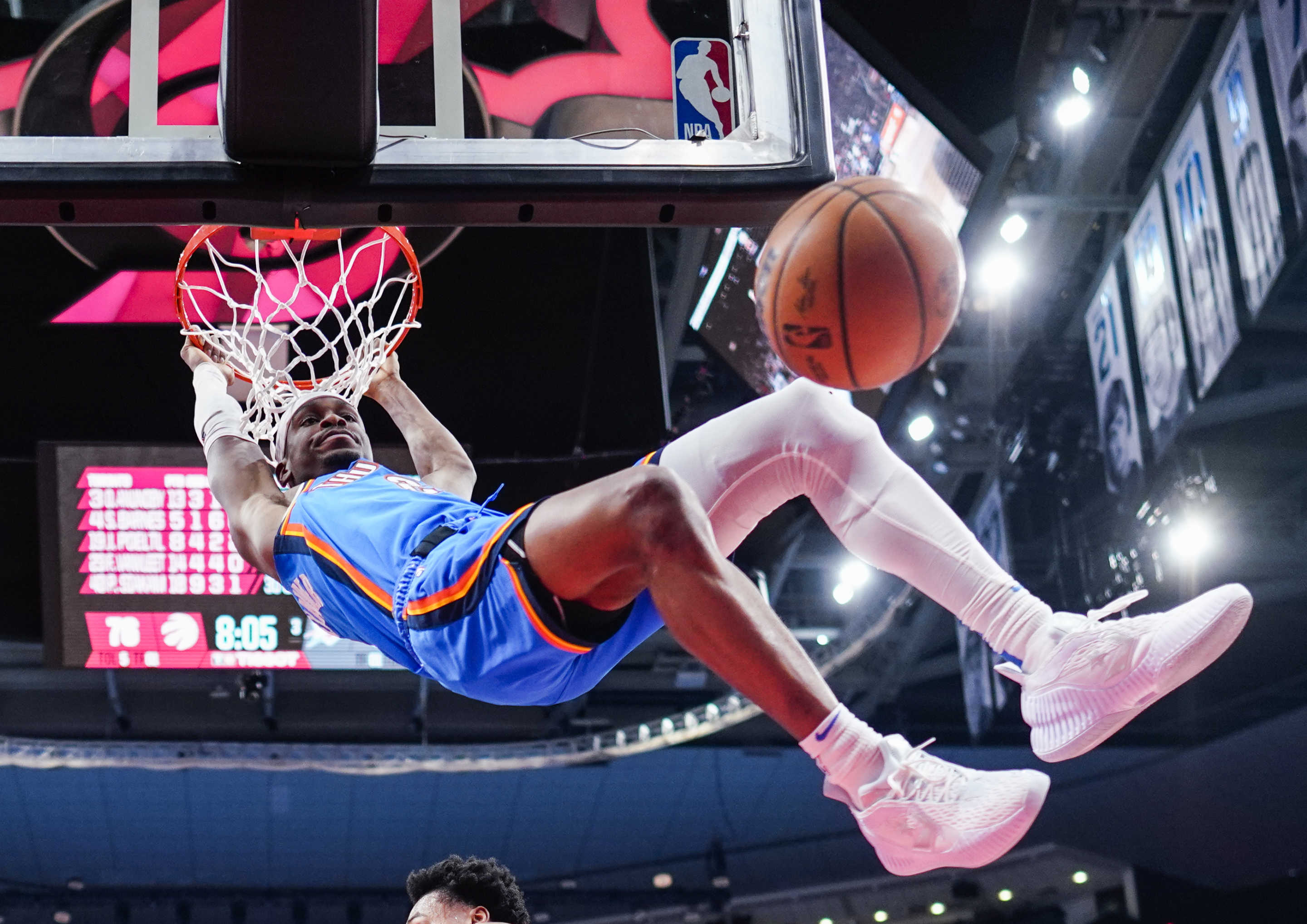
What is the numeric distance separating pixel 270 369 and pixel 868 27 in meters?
3.76

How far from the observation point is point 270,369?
431cm

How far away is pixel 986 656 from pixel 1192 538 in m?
2.12

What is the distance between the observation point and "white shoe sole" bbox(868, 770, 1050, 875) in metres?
2.43

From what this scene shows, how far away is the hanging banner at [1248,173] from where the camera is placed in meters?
6.05

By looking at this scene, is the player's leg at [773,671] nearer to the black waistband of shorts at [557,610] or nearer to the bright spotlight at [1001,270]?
the black waistband of shorts at [557,610]

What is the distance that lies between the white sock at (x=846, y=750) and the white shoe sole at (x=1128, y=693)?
1.17 ft

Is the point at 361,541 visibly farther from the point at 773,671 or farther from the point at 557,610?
the point at 773,671

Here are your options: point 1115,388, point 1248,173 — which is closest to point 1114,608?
point 1248,173

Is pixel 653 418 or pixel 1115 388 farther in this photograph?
pixel 1115 388

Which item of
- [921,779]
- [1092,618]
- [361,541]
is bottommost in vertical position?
[921,779]

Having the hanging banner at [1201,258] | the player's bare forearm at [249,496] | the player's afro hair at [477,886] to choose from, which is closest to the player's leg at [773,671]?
the player's bare forearm at [249,496]

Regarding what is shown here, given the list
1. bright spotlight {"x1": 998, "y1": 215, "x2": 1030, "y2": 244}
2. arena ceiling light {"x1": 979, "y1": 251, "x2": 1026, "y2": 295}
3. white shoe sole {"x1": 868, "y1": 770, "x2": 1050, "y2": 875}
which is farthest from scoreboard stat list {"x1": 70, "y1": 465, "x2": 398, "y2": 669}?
white shoe sole {"x1": 868, "y1": 770, "x2": 1050, "y2": 875}

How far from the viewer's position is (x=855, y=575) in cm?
1121

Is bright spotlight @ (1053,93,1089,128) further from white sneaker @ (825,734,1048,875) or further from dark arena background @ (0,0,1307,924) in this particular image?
white sneaker @ (825,734,1048,875)
